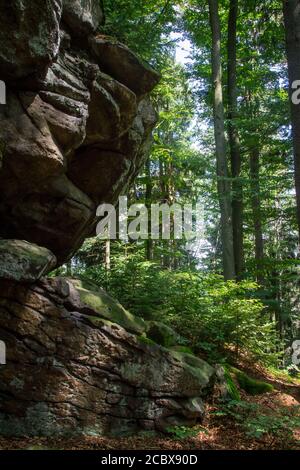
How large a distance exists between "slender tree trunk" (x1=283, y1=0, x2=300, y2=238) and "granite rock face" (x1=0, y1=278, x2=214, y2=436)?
14.4 ft

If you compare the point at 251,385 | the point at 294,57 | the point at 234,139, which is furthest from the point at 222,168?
the point at 251,385

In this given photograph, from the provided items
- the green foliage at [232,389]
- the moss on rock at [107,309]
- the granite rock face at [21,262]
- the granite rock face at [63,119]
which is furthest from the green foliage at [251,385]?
the granite rock face at [21,262]

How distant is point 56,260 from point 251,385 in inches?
214

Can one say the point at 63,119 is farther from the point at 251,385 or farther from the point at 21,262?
the point at 251,385

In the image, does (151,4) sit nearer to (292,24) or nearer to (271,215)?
(292,24)

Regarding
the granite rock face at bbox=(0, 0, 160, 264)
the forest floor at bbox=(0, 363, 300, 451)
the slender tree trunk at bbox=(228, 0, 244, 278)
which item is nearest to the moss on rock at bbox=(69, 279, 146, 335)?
the granite rock face at bbox=(0, 0, 160, 264)

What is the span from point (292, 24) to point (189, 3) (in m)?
11.0

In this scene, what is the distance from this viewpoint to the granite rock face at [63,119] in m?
6.04

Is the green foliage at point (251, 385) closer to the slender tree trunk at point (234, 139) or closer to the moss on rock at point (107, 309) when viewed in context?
the moss on rock at point (107, 309)

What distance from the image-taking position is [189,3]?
58.3 feet

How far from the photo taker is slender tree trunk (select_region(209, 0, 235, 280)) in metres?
13.3

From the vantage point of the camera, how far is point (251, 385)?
9.18m

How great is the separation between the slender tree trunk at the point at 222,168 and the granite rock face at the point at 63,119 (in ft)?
16.0
